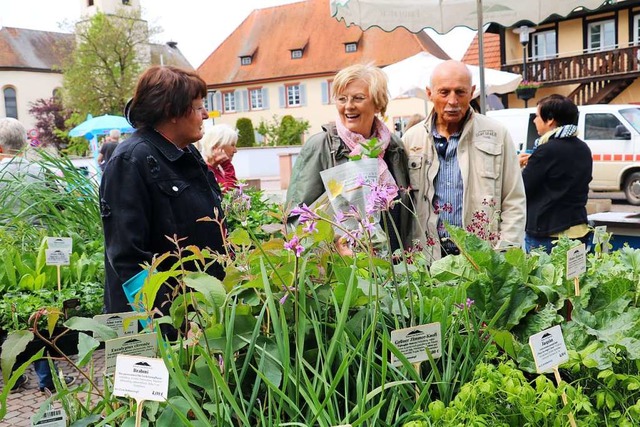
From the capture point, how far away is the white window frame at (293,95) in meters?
39.7

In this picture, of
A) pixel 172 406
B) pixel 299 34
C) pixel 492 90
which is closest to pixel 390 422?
pixel 172 406

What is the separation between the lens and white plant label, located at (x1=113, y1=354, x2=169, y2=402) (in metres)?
1.13

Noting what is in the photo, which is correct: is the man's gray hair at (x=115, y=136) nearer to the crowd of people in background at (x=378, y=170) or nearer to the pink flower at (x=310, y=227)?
the crowd of people in background at (x=378, y=170)

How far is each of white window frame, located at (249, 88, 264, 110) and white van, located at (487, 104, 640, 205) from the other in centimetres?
2944

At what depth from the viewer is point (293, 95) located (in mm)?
39969

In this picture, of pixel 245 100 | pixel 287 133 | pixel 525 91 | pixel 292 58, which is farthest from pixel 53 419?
pixel 245 100

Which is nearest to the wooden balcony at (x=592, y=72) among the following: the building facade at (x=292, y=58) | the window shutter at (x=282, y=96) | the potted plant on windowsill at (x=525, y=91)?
the potted plant on windowsill at (x=525, y=91)

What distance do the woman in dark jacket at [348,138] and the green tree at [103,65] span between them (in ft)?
112

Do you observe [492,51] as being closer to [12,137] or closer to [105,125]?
[105,125]

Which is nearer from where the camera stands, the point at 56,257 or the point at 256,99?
the point at 56,257

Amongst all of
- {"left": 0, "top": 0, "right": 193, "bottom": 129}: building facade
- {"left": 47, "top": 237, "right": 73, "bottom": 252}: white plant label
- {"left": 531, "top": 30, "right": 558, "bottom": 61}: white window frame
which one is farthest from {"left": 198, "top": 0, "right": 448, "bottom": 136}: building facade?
{"left": 47, "top": 237, "right": 73, "bottom": 252}: white plant label

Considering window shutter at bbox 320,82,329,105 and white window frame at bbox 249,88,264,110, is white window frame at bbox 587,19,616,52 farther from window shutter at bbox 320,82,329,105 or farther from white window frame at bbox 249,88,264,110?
white window frame at bbox 249,88,264,110

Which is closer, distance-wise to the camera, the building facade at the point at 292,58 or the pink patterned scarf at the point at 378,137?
the pink patterned scarf at the point at 378,137

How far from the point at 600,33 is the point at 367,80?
21.4m
